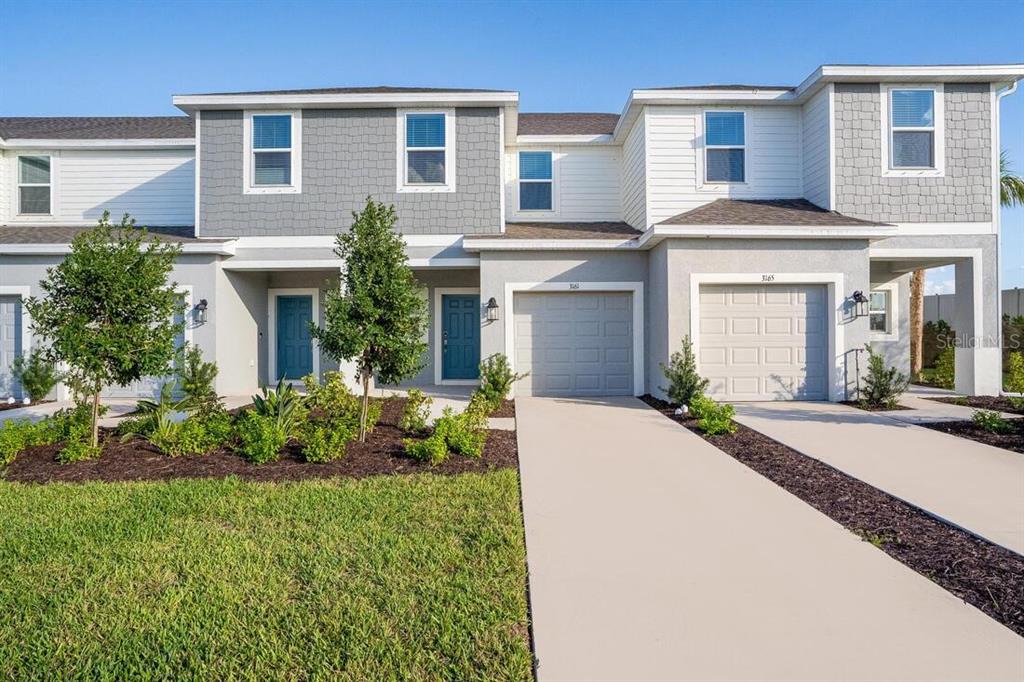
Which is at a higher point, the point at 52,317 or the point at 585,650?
the point at 52,317

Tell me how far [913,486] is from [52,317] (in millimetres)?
8583

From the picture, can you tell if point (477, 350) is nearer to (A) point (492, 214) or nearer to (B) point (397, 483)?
(A) point (492, 214)

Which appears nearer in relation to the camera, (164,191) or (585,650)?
(585,650)

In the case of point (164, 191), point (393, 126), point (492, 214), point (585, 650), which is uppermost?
point (393, 126)

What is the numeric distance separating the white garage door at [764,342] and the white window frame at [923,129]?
10.3 feet

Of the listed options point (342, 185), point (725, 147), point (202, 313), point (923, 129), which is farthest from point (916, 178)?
point (202, 313)

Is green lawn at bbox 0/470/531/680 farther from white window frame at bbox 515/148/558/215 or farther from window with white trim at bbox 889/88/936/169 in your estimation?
window with white trim at bbox 889/88/936/169

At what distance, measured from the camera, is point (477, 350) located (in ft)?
42.4

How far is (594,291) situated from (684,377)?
2622mm

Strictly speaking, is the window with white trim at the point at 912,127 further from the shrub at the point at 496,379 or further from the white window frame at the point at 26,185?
the white window frame at the point at 26,185

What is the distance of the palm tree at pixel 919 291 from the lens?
47.7 feet

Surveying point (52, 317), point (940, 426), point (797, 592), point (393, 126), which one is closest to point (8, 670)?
point (797, 592)

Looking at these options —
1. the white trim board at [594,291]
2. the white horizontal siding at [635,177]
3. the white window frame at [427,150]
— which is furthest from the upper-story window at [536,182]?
the white trim board at [594,291]

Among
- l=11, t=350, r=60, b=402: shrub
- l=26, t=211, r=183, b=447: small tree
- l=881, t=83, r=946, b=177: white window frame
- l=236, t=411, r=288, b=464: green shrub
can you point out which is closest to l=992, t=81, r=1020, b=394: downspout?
l=881, t=83, r=946, b=177: white window frame
